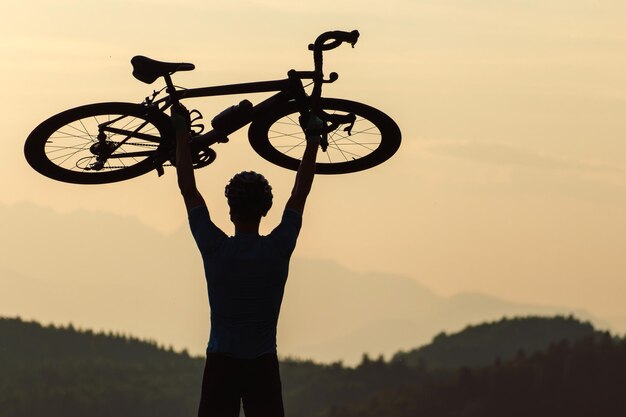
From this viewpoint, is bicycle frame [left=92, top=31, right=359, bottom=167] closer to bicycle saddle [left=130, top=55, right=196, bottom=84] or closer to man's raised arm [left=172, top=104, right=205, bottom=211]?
bicycle saddle [left=130, top=55, right=196, bottom=84]

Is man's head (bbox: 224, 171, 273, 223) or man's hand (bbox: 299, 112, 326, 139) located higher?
man's hand (bbox: 299, 112, 326, 139)

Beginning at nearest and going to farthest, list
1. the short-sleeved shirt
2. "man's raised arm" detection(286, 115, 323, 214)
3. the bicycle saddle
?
1. the short-sleeved shirt
2. "man's raised arm" detection(286, 115, 323, 214)
3. the bicycle saddle

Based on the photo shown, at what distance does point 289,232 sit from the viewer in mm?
10898

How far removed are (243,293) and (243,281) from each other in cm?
9

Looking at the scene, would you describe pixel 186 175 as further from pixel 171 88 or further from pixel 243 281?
pixel 171 88

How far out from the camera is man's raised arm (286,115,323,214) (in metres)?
11.2

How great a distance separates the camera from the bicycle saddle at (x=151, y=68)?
1359 cm

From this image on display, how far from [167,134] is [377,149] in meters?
2.23

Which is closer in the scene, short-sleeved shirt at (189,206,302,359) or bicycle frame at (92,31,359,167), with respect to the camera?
short-sleeved shirt at (189,206,302,359)

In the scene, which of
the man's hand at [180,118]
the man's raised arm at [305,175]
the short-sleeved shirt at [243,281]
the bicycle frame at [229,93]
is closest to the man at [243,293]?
the short-sleeved shirt at [243,281]

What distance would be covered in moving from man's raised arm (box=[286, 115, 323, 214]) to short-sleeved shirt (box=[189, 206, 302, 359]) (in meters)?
0.34

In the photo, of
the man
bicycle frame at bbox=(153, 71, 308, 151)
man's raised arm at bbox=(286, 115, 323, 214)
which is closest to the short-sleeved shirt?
the man

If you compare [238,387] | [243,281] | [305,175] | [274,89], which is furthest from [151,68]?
[238,387]

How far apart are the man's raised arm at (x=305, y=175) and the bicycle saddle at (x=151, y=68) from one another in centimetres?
193
